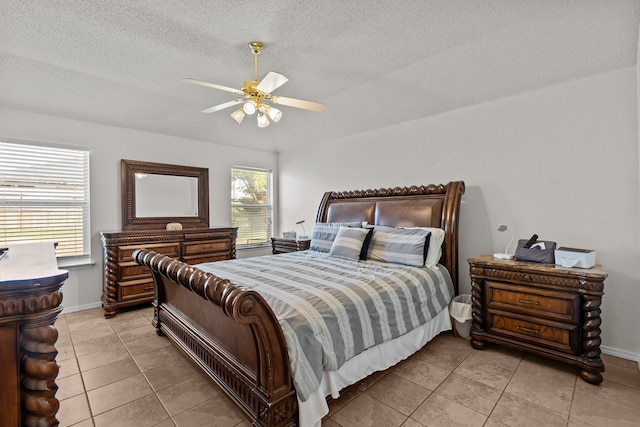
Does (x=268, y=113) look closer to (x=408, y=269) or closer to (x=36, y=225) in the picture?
(x=408, y=269)

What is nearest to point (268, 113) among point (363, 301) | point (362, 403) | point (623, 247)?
point (363, 301)

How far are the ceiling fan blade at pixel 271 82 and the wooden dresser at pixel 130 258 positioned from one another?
263 cm

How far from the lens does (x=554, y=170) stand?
9.48 ft

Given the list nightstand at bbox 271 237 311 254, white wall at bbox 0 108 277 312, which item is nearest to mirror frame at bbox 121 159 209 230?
white wall at bbox 0 108 277 312

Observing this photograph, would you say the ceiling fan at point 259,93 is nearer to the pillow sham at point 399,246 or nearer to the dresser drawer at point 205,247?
the pillow sham at point 399,246

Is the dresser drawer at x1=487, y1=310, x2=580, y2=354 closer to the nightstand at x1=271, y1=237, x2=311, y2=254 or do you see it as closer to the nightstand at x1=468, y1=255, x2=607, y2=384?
the nightstand at x1=468, y1=255, x2=607, y2=384

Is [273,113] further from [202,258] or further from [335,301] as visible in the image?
[202,258]

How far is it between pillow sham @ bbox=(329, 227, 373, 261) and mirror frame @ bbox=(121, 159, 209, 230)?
8.42ft

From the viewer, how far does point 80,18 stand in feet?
7.44

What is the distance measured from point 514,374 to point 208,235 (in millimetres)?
3910

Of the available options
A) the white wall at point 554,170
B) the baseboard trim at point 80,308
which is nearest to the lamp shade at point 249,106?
the white wall at point 554,170

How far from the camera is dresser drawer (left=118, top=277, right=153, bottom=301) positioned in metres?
3.68

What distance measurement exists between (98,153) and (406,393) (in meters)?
4.53

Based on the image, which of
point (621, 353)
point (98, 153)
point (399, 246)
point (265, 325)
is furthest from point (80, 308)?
point (621, 353)
